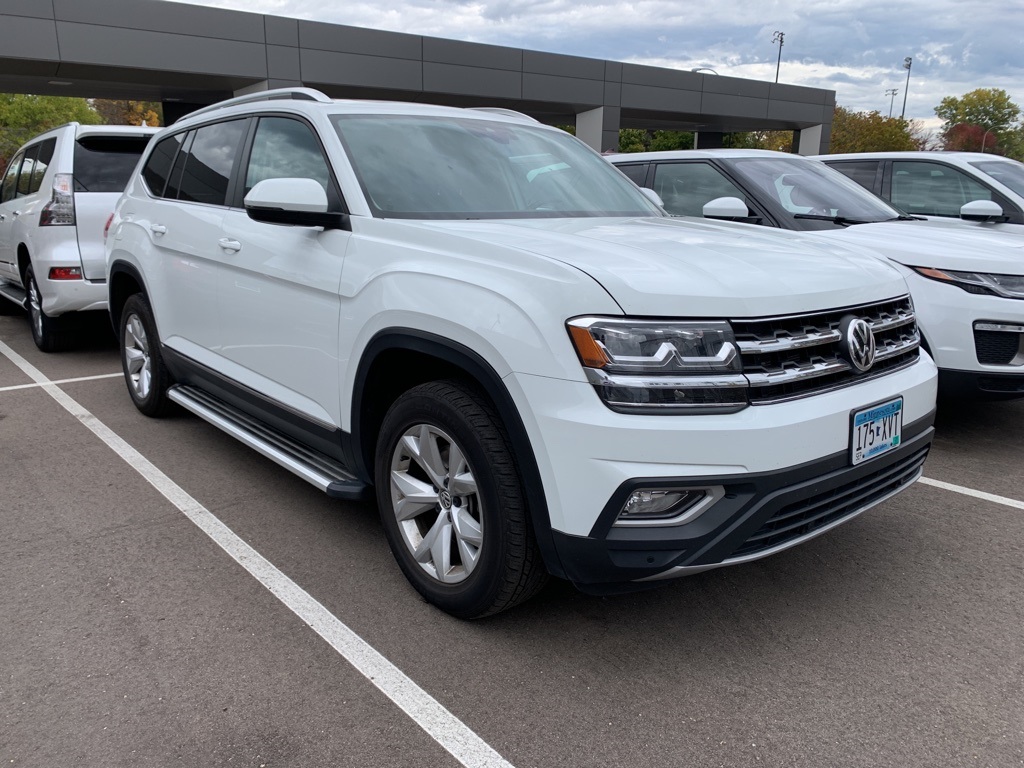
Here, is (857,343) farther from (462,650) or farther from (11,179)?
(11,179)

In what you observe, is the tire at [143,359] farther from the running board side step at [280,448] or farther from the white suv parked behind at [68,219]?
the white suv parked behind at [68,219]

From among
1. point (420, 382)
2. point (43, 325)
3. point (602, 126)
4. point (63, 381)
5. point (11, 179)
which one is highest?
point (602, 126)

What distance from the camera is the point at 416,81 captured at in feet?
74.5

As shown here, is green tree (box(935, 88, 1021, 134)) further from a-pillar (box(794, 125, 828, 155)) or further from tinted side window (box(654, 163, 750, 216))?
tinted side window (box(654, 163, 750, 216))

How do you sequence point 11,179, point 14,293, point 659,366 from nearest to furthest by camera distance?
point 659,366, point 14,293, point 11,179

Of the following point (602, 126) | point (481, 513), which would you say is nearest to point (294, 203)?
point (481, 513)

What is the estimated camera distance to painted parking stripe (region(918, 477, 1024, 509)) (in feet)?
13.7

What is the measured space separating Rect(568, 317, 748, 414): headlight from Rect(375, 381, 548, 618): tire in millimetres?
438

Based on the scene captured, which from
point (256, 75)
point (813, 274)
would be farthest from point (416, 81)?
point (813, 274)

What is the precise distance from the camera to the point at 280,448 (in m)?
3.82

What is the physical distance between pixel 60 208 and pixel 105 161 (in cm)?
64

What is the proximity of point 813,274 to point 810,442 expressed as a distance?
630 mm

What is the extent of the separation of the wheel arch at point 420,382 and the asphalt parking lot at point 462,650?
48 centimetres

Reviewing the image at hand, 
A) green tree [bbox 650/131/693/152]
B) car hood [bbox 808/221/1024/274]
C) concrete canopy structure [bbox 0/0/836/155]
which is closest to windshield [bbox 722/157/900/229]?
car hood [bbox 808/221/1024/274]
